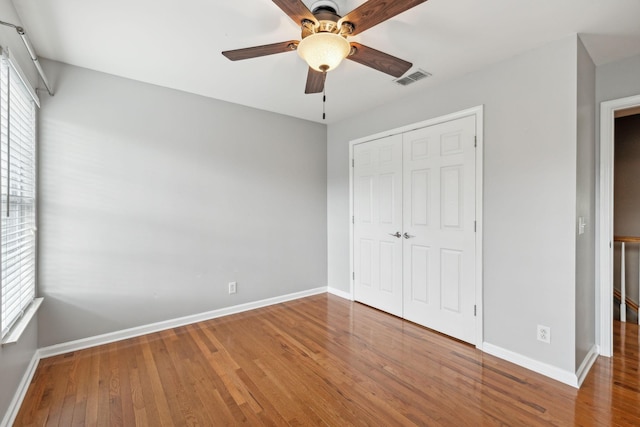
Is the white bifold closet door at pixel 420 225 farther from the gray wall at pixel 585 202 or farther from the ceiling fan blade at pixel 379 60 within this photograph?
the ceiling fan blade at pixel 379 60

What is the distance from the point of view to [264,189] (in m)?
3.75

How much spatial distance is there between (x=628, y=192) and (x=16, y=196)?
244 inches

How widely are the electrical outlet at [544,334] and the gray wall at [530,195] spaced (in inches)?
1.0

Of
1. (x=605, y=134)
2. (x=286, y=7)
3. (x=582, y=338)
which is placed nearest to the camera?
(x=286, y=7)

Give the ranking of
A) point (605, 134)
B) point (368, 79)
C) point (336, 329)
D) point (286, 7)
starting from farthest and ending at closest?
point (336, 329), point (368, 79), point (605, 134), point (286, 7)

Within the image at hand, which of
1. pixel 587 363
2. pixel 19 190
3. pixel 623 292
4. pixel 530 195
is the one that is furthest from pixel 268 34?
pixel 623 292

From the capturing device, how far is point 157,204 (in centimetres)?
302

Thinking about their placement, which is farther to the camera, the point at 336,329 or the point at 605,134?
the point at 336,329

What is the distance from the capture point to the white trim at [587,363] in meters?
2.14

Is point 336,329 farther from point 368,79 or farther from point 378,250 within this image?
point 368,79

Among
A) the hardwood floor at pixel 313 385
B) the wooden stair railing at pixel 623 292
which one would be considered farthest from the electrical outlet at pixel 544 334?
the wooden stair railing at pixel 623 292

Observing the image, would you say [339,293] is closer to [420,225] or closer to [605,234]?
[420,225]

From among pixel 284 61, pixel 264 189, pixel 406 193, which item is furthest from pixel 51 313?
pixel 406 193

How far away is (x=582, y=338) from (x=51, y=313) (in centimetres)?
435
